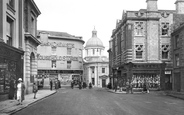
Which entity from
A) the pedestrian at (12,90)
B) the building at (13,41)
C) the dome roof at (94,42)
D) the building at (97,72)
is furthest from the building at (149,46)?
the dome roof at (94,42)

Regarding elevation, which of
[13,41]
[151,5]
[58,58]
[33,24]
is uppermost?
[151,5]

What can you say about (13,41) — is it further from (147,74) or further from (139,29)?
(147,74)

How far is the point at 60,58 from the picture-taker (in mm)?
61031

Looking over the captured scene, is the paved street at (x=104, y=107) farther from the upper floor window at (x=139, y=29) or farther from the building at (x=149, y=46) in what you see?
the upper floor window at (x=139, y=29)

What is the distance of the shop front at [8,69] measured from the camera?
1948cm

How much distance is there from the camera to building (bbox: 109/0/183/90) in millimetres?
38375

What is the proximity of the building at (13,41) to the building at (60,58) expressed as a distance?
28.1 m

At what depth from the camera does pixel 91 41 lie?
304 feet

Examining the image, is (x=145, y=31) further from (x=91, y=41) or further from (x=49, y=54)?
(x=91, y=41)

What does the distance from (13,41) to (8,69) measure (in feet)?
11.9

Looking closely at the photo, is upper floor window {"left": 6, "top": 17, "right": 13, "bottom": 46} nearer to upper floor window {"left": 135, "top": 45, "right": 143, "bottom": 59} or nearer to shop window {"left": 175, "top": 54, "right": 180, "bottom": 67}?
upper floor window {"left": 135, "top": 45, "right": 143, "bottom": 59}

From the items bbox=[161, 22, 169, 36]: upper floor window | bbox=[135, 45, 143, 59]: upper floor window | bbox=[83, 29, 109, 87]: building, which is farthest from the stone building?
bbox=[83, 29, 109, 87]: building

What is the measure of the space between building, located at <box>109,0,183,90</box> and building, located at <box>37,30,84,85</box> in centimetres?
2421

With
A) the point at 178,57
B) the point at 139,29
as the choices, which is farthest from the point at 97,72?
the point at 178,57
